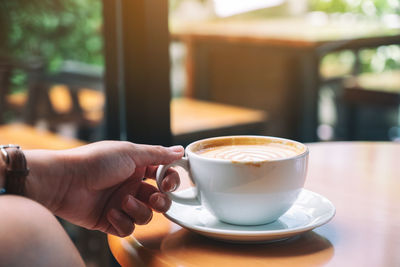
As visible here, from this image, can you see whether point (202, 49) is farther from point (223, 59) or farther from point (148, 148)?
point (148, 148)

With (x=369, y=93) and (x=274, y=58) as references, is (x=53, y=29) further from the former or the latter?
(x=274, y=58)

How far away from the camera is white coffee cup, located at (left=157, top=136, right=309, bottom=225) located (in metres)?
0.60

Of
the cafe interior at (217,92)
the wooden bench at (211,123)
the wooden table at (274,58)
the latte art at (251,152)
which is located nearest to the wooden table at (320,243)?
the cafe interior at (217,92)

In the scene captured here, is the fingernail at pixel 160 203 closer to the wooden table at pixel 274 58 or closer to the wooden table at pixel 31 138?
the wooden table at pixel 31 138

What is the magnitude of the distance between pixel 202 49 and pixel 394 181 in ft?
10.4

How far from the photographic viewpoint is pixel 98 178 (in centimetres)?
71

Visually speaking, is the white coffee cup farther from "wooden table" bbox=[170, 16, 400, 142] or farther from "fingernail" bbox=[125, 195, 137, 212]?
"wooden table" bbox=[170, 16, 400, 142]

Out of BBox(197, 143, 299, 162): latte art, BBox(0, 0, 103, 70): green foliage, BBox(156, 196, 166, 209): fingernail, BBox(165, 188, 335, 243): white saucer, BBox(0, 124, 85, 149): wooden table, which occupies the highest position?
BBox(0, 0, 103, 70): green foliage

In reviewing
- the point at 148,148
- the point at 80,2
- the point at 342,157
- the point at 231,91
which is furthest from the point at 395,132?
the point at 148,148

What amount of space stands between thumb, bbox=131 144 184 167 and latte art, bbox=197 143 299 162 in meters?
0.03

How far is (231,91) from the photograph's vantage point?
4105 millimetres

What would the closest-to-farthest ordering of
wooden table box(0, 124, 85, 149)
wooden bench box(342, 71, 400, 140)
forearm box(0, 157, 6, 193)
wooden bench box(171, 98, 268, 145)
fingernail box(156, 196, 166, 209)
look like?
forearm box(0, 157, 6, 193) < fingernail box(156, 196, 166, 209) < wooden table box(0, 124, 85, 149) < wooden bench box(171, 98, 268, 145) < wooden bench box(342, 71, 400, 140)

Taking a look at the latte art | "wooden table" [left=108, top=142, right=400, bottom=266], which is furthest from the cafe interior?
the latte art

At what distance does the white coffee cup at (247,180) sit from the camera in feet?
1.98
